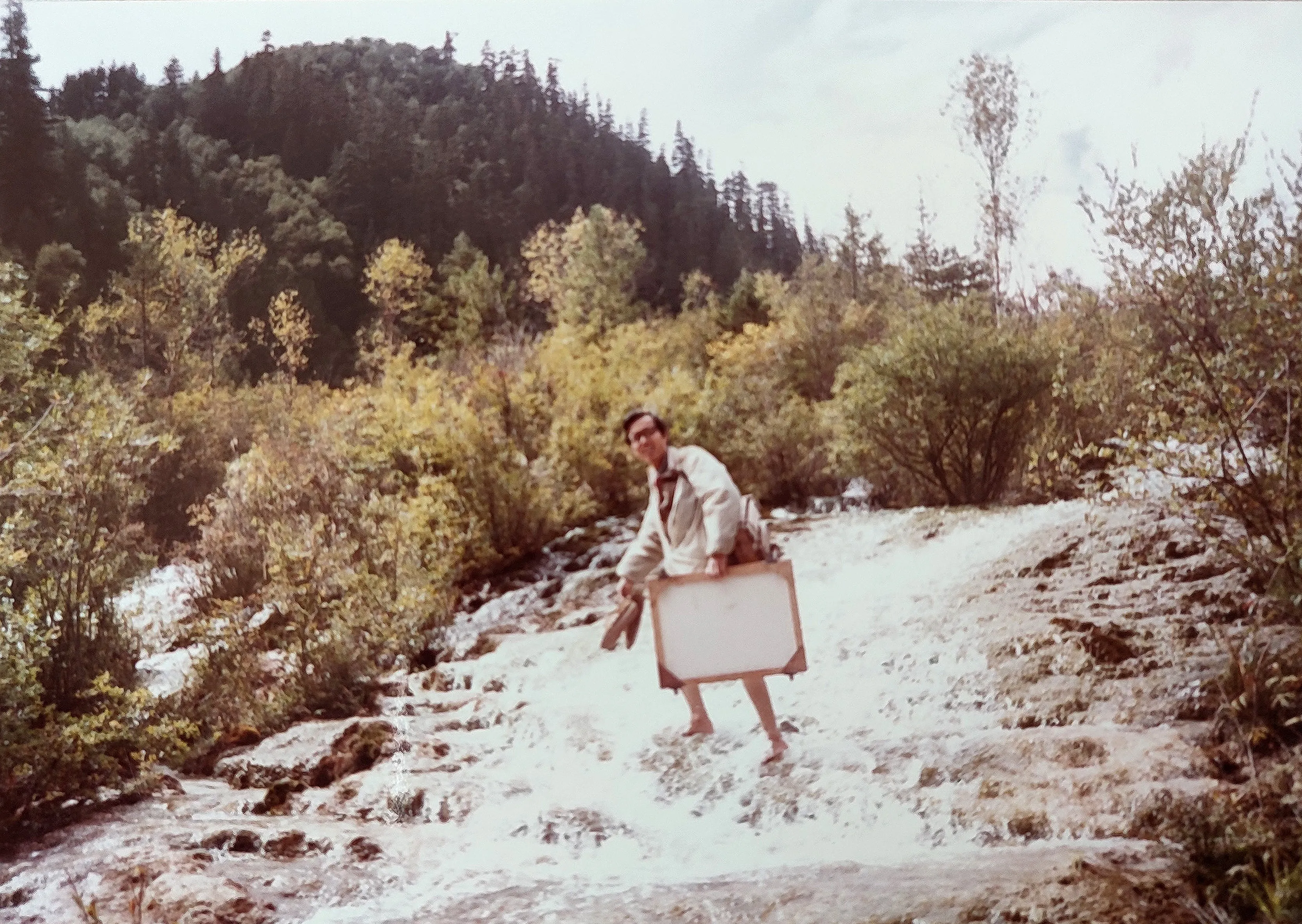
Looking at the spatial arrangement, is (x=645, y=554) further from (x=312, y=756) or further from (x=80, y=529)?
(x=80, y=529)

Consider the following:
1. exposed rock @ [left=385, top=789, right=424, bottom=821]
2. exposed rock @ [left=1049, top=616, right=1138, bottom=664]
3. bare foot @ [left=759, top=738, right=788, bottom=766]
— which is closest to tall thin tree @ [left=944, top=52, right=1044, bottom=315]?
exposed rock @ [left=1049, top=616, right=1138, bottom=664]

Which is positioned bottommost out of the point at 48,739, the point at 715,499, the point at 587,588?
the point at 48,739

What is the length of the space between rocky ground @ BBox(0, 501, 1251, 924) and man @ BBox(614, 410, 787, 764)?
0.07 metres

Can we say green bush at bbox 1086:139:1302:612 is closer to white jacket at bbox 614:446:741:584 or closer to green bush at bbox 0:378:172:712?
white jacket at bbox 614:446:741:584

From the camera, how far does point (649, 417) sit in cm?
360

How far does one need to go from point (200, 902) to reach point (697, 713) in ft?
5.17

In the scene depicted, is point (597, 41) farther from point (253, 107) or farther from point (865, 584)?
point (865, 584)

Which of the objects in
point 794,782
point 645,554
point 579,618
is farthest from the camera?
point 579,618

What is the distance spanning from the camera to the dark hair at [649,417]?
3.57 metres

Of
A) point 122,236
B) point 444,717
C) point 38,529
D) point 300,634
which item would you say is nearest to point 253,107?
point 122,236

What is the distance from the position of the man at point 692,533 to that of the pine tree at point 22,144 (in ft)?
7.66

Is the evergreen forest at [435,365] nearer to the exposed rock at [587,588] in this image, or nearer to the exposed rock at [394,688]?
the exposed rock at [394,688]

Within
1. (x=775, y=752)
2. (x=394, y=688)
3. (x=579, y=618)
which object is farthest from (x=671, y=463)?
(x=394, y=688)

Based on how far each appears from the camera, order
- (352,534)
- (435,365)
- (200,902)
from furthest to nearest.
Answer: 1. (435,365)
2. (352,534)
3. (200,902)
